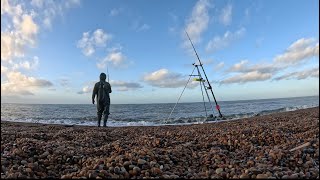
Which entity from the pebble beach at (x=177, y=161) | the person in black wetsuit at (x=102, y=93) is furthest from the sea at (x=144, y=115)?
the pebble beach at (x=177, y=161)

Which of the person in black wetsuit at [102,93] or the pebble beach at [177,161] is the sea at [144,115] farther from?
the pebble beach at [177,161]

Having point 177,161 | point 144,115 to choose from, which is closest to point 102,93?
point 177,161

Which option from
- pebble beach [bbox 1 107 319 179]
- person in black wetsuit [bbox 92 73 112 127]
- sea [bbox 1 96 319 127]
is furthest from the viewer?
sea [bbox 1 96 319 127]

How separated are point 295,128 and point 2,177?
694 centimetres

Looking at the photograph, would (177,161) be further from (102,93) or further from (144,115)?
(144,115)

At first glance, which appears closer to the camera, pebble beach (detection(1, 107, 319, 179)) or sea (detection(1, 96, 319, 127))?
pebble beach (detection(1, 107, 319, 179))

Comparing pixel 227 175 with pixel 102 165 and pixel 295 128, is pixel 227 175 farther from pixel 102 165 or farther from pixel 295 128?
pixel 295 128

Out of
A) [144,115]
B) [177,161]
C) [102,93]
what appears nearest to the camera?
[177,161]

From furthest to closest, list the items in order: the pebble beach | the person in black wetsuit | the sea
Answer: the sea < the person in black wetsuit < the pebble beach

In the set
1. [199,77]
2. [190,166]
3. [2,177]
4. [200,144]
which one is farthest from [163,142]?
[199,77]

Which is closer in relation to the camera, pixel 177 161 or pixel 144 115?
pixel 177 161

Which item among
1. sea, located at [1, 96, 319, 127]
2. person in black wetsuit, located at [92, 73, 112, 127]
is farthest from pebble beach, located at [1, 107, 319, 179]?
sea, located at [1, 96, 319, 127]

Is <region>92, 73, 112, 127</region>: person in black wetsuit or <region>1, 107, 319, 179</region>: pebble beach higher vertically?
<region>92, 73, 112, 127</region>: person in black wetsuit

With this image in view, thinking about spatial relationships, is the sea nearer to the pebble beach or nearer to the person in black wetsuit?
the person in black wetsuit
